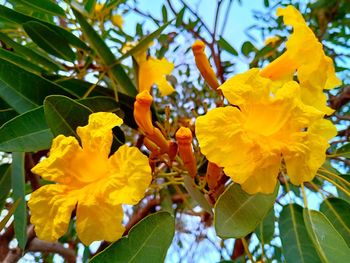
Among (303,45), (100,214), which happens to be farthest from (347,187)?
(100,214)

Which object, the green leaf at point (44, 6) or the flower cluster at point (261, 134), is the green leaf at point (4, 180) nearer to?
the green leaf at point (44, 6)

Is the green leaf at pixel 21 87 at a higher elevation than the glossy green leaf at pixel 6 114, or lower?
higher

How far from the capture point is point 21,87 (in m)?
0.92

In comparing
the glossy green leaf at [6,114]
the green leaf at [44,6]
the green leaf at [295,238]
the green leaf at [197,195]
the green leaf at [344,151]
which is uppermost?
the green leaf at [44,6]

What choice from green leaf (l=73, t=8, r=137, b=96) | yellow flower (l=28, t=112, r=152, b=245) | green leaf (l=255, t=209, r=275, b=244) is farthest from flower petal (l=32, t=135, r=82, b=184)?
green leaf (l=255, t=209, r=275, b=244)

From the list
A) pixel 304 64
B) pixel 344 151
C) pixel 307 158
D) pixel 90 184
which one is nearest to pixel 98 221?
pixel 90 184

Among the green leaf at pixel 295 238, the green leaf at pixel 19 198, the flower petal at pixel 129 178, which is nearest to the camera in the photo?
the flower petal at pixel 129 178

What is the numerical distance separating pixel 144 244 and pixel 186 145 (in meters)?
0.16

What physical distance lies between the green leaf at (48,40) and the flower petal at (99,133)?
1.16 feet

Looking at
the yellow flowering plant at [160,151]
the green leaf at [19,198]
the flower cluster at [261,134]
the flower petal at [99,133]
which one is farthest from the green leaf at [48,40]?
the flower cluster at [261,134]

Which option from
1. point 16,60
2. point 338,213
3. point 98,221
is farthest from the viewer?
point 16,60

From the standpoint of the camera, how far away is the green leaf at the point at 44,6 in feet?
3.49

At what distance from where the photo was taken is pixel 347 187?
103 centimetres

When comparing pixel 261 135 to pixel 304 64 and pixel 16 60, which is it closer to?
pixel 304 64
